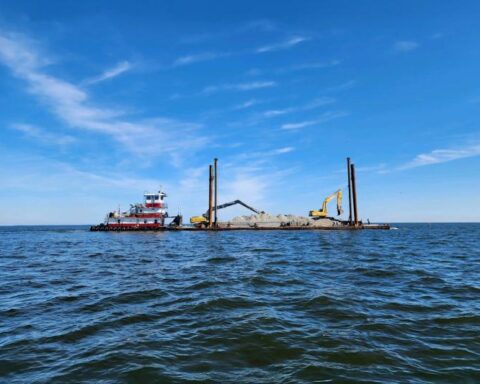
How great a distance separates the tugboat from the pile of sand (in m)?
19.1

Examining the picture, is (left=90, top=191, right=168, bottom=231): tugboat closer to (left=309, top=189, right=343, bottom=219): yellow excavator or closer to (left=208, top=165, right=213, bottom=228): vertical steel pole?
(left=208, top=165, right=213, bottom=228): vertical steel pole

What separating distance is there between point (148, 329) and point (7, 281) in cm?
1040

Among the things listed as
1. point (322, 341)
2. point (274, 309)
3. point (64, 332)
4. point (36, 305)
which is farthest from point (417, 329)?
point (36, 305)

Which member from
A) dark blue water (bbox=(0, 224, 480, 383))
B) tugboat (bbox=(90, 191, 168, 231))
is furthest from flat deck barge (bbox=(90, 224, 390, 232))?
dark blue water (bbox=(0, 224, 480, 383))

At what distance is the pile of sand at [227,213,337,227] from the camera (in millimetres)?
87688

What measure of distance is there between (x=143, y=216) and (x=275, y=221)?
118 ft

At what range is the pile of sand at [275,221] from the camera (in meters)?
87.7

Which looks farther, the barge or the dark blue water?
the barge

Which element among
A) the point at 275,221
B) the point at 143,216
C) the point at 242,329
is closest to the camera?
the point at 242,329

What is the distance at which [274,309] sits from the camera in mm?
9539

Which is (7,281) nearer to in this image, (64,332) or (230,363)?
(64,332)

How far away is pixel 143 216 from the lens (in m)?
76.7

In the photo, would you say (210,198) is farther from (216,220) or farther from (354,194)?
(354,194)

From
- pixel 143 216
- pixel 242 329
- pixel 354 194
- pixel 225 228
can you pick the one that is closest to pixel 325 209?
pixel 354 194
